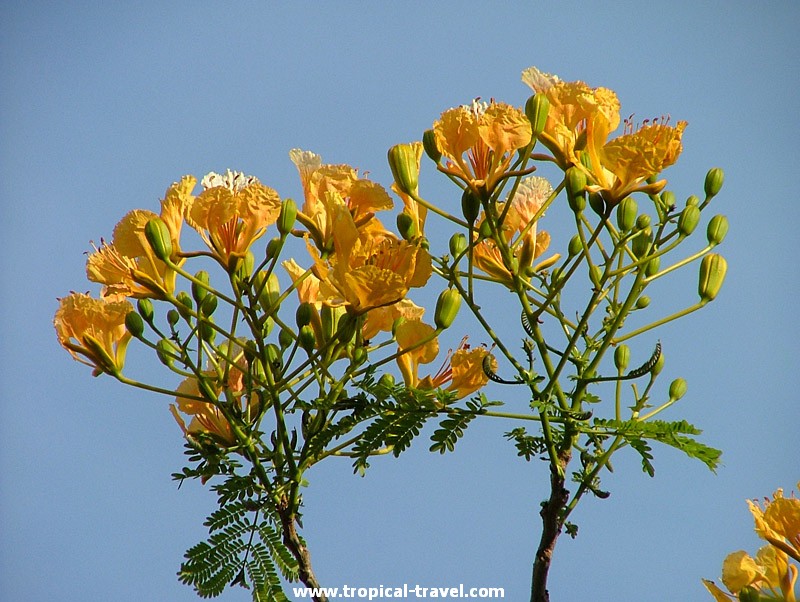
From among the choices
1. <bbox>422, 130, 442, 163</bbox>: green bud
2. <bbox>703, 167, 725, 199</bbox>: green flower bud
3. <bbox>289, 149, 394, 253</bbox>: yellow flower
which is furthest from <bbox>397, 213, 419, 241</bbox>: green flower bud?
<bbox>703, 167, 725, 199</bbox>: green flower bud

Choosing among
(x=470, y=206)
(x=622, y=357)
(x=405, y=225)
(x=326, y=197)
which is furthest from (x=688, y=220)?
(x=326, y=197)

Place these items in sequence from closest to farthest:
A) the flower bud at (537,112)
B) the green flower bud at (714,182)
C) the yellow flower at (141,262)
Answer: the flower bud at (537,112), the yellow flower at (141,262), the green flower bud at (714,182)

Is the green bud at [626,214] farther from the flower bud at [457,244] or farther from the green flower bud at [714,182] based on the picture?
the flower bud at [457,244]

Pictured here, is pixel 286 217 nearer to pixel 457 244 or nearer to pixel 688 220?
pixel 457 244

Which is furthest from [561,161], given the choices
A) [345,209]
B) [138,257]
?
[138,257]

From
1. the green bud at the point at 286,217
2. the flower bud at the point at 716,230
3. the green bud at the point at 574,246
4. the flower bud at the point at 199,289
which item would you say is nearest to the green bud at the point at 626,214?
the green bud at the point at 574,246

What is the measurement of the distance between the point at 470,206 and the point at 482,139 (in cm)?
14

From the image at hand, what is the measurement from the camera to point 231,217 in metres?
1.87

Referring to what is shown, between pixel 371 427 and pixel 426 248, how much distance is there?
1.28 feet

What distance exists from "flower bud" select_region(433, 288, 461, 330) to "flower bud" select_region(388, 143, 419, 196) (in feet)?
0.78

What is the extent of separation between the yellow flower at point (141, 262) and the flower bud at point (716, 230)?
1165 millimetres

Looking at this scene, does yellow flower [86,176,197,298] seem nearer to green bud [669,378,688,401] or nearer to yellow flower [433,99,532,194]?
yellow flower [433,99,532,194]

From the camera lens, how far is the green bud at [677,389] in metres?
2.15

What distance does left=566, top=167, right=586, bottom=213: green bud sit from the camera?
6.09 feet
